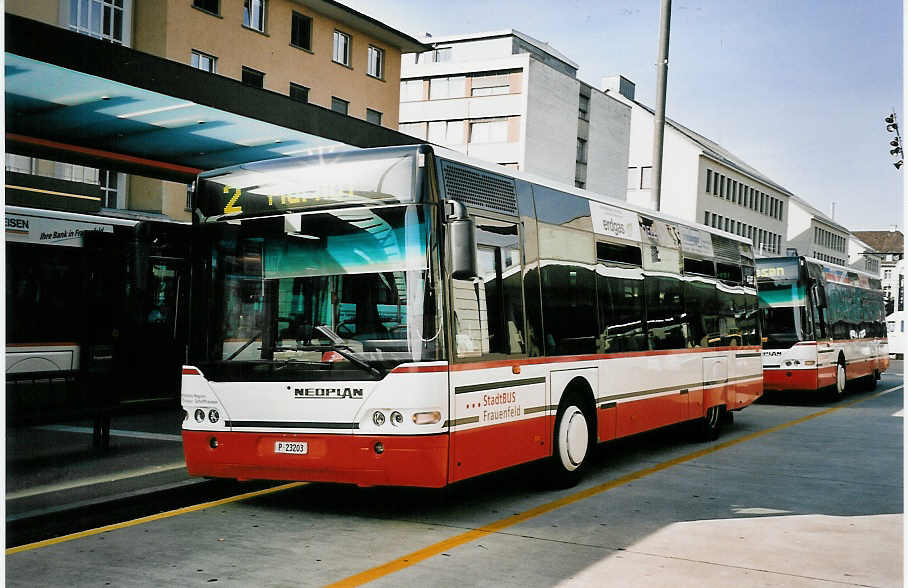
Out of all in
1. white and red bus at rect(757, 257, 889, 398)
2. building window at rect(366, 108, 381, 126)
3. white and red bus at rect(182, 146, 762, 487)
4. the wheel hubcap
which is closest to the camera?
white and red bus at rect(182, 146, 762, 487)

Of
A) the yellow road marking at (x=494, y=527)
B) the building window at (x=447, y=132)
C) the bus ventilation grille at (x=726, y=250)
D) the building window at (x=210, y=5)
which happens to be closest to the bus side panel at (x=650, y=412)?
the yellow road marking at (x=494, y=527)

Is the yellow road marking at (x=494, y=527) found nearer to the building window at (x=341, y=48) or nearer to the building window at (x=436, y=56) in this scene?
the building window at (x=341, y=48)

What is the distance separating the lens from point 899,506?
916 centimetres

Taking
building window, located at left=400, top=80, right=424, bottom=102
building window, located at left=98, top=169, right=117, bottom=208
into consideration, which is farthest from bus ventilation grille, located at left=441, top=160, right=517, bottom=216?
building window, located at left=400, top=80, right=424, bottom=102

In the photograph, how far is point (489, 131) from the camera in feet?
225

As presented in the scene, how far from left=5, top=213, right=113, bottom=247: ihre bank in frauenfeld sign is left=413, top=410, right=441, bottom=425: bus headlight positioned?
9.51m

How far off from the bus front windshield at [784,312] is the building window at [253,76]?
21512 millimetres

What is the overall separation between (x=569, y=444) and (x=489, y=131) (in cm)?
6018

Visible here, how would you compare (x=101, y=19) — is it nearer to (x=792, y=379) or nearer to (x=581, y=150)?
(x=792, y=379)

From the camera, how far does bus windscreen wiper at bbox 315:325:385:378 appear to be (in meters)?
7.68

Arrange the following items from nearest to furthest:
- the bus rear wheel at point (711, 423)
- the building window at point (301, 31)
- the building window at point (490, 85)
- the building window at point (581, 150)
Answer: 1. the bus rear wheel at point (711, 423)
2. the building window at point (301, 31)
3. the building window at point (490, 85)
4. the building window at point (581, 150)

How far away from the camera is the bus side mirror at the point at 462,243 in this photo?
24.9 feet

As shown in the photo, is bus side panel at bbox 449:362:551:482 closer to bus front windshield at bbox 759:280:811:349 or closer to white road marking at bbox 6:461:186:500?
white road marking at bbox 6:461:186:500

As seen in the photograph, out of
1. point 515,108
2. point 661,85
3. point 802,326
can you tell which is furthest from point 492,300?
point 515,108
